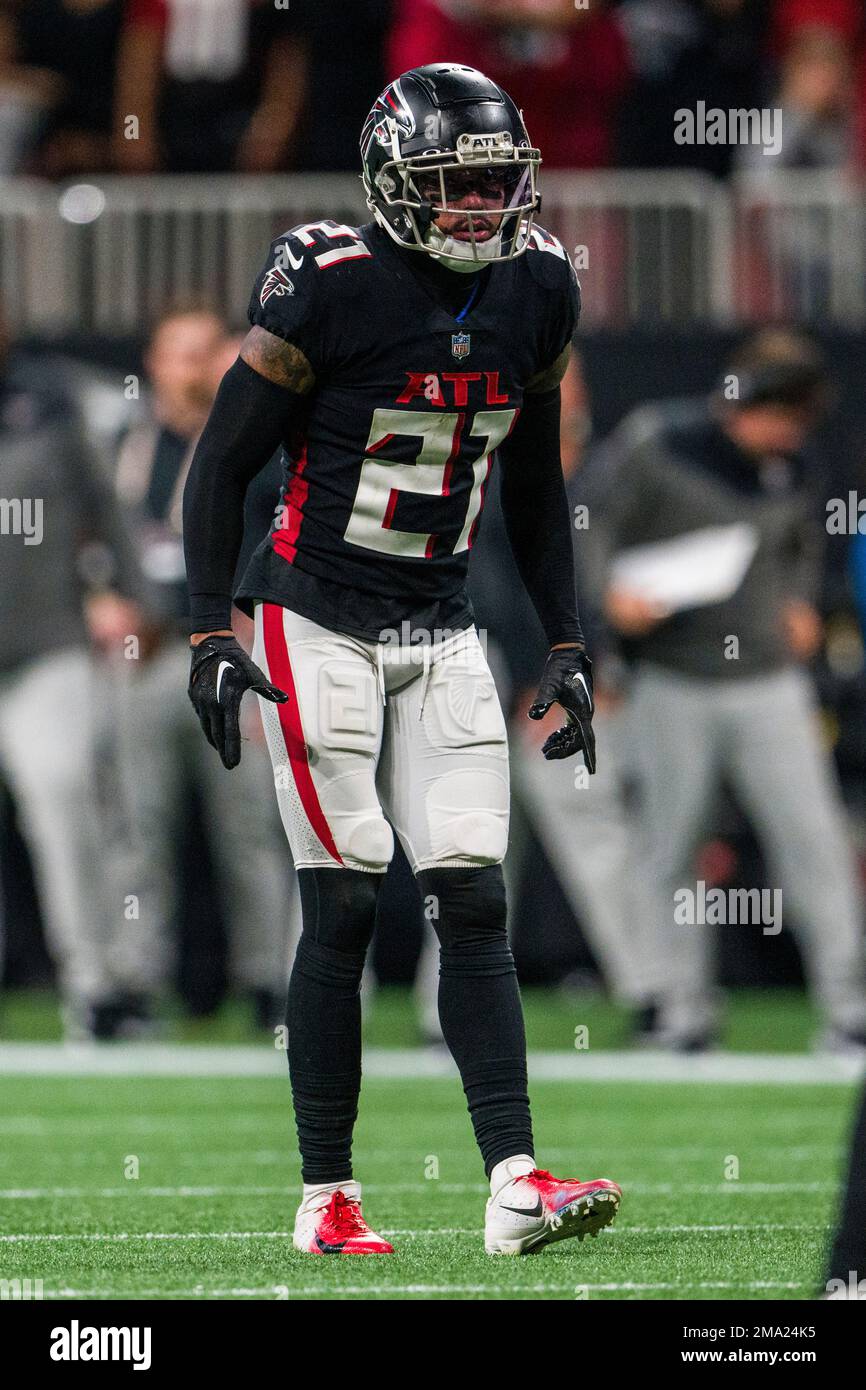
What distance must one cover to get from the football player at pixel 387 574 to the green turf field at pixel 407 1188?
258mm

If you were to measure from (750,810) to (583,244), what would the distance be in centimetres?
354

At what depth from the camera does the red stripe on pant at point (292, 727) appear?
4.64 m

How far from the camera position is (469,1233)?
4.88 meters

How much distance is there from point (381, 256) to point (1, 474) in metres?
4.95

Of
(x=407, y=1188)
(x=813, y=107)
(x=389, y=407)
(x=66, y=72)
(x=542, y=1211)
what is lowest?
(x=407, y=1188)

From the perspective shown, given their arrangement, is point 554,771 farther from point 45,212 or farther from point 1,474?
point 45,212

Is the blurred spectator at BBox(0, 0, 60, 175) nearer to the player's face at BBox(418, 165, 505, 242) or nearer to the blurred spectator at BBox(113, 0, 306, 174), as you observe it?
the blurred spectator at BBox(113, 0, 306, 174)

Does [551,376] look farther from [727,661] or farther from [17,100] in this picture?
[17,100]

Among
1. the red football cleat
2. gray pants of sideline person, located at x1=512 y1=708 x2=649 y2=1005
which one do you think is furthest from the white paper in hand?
the red football cleat

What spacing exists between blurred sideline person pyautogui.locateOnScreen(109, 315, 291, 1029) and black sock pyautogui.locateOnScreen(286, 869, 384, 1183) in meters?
4.43

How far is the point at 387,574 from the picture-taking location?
472 centimetres

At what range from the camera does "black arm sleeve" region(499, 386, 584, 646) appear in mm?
4949

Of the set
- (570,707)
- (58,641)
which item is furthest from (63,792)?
(570,707)
